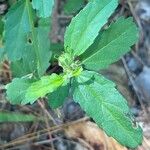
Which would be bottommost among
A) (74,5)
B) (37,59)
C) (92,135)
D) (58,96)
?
(92,135)

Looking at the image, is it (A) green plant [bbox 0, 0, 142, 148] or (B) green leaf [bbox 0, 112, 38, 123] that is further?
(B) green leaf [bbox 0, 112, 38, 123]

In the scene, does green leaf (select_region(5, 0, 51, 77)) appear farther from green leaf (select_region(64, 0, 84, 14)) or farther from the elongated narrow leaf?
green leaf (select_region(64, 0, 84, 14))

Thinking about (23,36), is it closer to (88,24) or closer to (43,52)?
(43,52)

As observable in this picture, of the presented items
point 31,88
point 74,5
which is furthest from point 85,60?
point 74,5

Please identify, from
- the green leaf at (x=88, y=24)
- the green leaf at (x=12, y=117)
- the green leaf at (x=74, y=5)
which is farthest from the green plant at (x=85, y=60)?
the green leaf at (x=12, y=117)

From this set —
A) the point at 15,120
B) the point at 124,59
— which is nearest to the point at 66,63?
the point at 15,120

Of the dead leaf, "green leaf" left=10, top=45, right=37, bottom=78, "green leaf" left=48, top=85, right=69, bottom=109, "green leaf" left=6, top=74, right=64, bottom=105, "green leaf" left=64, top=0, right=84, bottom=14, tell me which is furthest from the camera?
the dead leaf

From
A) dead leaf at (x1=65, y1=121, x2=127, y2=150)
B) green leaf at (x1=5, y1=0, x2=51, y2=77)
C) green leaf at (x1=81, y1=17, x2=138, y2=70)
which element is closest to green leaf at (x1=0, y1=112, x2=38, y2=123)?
dead leaf at (x1=65, y1=121, x2=127, y2=150)
